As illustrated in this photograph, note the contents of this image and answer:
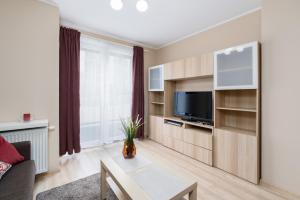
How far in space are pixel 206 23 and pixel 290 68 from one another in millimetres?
1683

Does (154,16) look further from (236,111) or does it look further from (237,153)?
(237,153)

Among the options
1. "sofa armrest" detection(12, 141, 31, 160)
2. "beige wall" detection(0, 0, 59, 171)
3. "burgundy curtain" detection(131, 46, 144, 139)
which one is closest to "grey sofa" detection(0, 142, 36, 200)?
"sofa armrest" detection(12, 141, 31, 160)

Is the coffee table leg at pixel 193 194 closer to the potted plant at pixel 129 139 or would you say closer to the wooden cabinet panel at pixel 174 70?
the potted plant at pixel 129 139

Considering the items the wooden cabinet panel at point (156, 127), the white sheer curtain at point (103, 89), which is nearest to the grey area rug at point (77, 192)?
the white sheer curtain at point (103, 89)

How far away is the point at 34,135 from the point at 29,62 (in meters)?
1.08

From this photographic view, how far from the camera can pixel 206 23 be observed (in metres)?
2.87

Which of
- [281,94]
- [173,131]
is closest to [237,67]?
[281,94]

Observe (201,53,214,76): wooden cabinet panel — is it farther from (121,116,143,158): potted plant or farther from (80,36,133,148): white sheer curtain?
(80,36,133,148): white sheer curtain

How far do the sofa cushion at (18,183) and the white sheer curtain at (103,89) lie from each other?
1685 mm

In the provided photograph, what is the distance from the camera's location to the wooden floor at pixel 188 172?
183 cm

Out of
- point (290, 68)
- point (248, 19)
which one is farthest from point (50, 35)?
point (290, 68)

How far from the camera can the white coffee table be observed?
121cm

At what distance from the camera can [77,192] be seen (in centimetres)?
183

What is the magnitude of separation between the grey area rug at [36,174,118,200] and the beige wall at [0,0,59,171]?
59 centimetres
